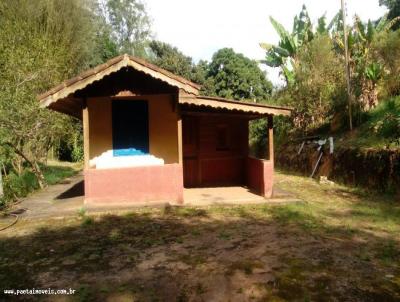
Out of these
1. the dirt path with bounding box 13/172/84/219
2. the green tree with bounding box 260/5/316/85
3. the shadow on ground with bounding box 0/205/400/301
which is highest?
the green tree with bounding box 260/5/316/85

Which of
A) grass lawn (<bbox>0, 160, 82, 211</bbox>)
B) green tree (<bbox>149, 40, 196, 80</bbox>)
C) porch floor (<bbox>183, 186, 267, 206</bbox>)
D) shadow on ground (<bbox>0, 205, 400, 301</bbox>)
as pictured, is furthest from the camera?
green tree (<bbox>149, 40, 196, 80</bbox>)

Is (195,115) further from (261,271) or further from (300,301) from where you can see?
(300,301)

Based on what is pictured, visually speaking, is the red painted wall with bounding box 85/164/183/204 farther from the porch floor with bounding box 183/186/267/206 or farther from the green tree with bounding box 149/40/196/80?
the green tree with bounding box 149/40/196/80

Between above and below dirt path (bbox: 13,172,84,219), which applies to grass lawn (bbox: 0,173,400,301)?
below

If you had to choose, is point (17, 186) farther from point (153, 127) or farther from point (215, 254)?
point (215, 254)

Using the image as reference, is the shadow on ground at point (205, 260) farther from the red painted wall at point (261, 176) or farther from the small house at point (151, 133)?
the red painted wall at point (261, 176)

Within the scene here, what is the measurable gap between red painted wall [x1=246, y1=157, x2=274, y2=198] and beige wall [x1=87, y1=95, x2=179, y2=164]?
2530 mm

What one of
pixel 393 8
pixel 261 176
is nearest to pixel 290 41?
pixel 261 176

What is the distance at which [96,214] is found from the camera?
8.48 metres

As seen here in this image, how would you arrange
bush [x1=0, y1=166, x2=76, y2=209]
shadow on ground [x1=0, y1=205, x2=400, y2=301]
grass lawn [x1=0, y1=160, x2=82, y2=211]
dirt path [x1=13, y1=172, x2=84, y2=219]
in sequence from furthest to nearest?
bush [x1=0, y1=166, x2=76, y2=209], grass lawn [x1=0, y1=160, x2=82, y2=211], dirt path [x1=13, y1=172, x2=84, y2=219], shadow on ground [x1=0, y1=205, x2=400, y2=301]

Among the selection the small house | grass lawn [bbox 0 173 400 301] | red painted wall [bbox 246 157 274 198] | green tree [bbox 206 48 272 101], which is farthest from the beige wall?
green tree [bbox 206 48 272 101]

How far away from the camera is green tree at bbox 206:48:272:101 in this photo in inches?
1385

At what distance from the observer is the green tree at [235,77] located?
3519 centimetres

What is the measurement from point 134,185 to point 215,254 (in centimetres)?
408
